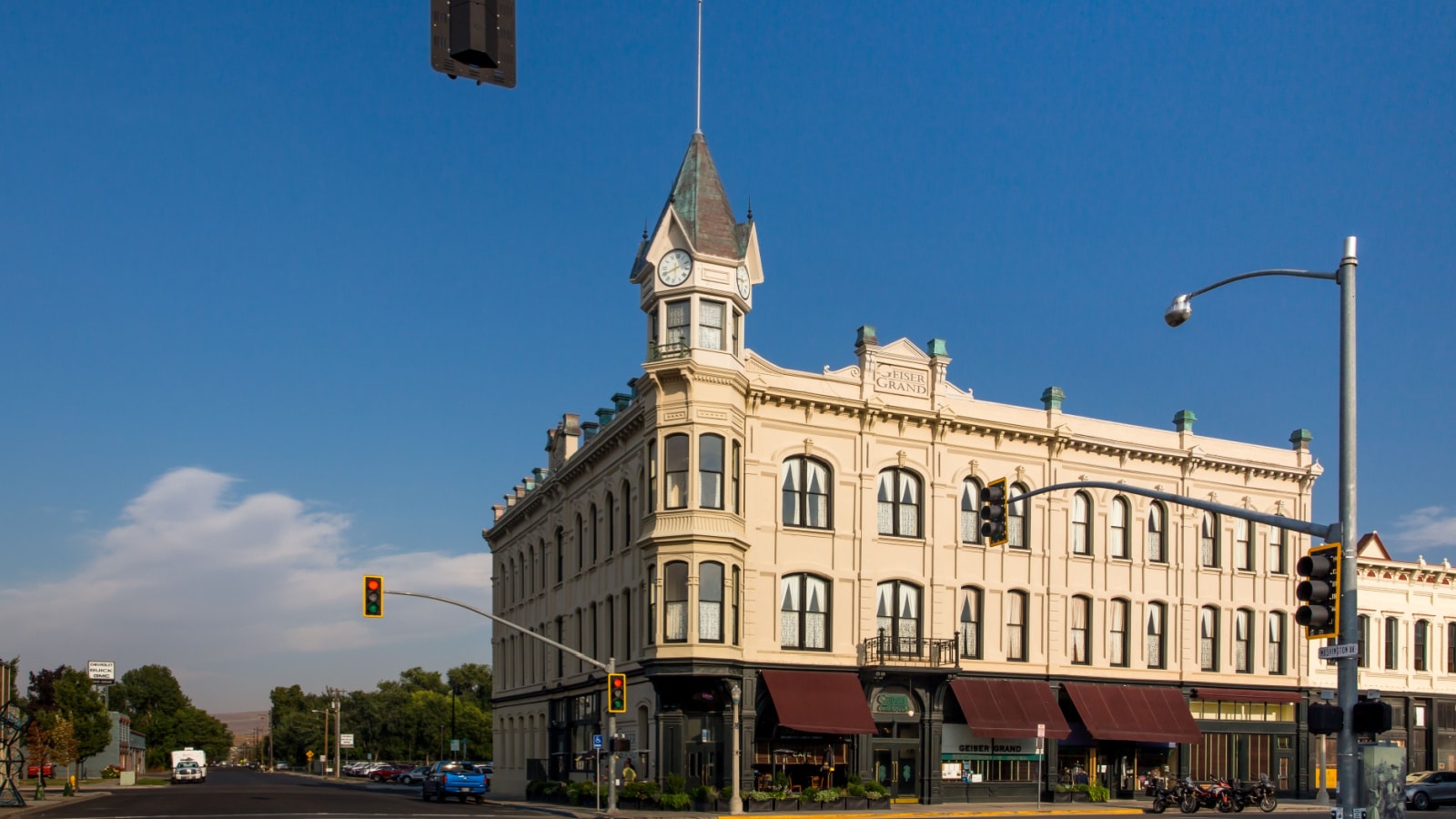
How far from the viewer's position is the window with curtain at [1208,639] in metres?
51.4

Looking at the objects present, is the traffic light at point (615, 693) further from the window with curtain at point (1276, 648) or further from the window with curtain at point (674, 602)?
the window with curtain at point (1276, 648)

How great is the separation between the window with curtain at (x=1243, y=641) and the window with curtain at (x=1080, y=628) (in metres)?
7.12

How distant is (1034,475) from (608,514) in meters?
15.4

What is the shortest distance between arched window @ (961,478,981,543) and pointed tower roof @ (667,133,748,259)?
1178cm

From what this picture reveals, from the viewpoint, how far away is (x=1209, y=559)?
52.3 metres

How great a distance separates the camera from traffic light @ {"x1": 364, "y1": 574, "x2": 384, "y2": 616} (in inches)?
1335

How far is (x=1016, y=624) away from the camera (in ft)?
157

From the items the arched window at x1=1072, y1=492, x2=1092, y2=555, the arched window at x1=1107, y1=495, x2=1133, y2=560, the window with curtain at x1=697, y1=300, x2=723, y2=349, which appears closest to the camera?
the window with curtain at x1=697, y1=300, x2=723, y2=349

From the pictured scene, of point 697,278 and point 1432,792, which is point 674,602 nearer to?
point 697,278

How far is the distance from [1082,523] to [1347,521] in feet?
108

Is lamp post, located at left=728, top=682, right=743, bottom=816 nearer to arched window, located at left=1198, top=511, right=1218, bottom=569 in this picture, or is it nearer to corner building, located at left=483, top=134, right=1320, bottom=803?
corner building, located at left=483, top=134, right=1320, bottom=803

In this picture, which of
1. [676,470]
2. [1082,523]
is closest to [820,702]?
[676,470]

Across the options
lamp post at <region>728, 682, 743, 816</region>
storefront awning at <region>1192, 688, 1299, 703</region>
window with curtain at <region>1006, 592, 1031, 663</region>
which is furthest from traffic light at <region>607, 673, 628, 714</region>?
storefront awning at <region>1192, 688, 1299, 703</region>

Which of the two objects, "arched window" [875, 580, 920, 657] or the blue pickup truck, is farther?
the blue pickup truck
